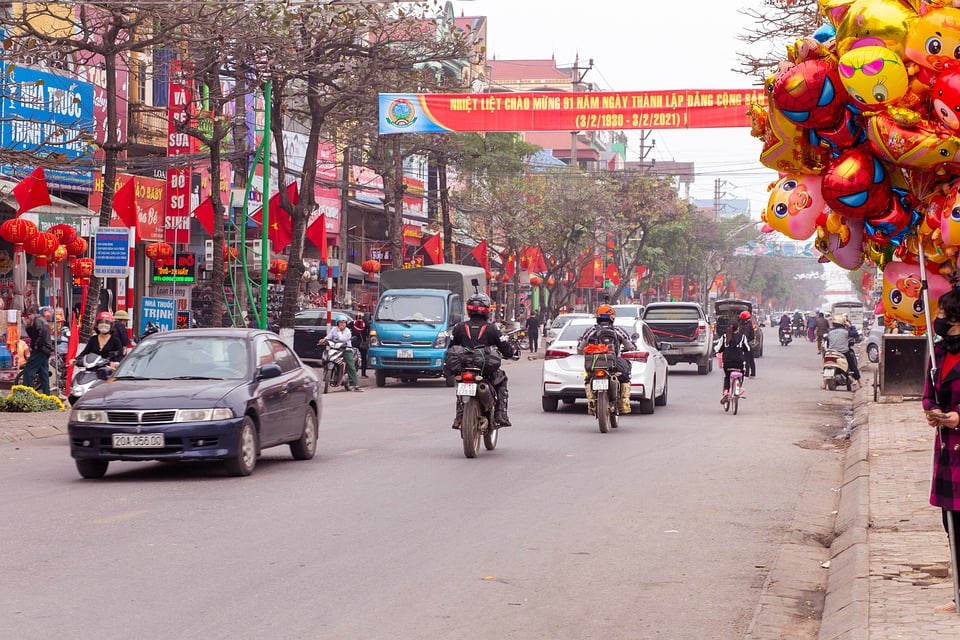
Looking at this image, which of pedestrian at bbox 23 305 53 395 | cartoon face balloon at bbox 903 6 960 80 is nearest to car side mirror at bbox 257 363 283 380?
cartoon face balloon at bbox 903 6 960 80

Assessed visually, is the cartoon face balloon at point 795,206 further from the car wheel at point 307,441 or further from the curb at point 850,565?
the car wheel at point 307,441

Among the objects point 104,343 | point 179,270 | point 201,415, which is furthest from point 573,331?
point 179,270

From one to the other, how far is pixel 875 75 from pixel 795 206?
1.57m

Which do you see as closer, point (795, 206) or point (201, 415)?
point (795, 206)

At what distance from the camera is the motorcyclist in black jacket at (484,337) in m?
15.8

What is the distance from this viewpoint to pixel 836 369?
30.4 m

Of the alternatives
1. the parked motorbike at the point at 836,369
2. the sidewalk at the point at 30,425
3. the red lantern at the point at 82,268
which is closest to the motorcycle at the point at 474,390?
the sidewalk at the point at 30,425

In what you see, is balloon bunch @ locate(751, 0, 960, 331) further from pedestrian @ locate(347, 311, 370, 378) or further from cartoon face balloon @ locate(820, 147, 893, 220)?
pedestrian @ locate(347, 311, 370, 378)

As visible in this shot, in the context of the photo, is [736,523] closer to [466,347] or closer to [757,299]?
[466,347]

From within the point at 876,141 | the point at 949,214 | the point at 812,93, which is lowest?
the point at 949,214

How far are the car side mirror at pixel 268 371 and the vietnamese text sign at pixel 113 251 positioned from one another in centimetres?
831

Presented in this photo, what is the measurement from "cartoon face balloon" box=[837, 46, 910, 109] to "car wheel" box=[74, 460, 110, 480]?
801 centimetres

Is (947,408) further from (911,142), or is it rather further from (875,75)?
(875,75)

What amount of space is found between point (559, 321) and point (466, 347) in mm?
32804
